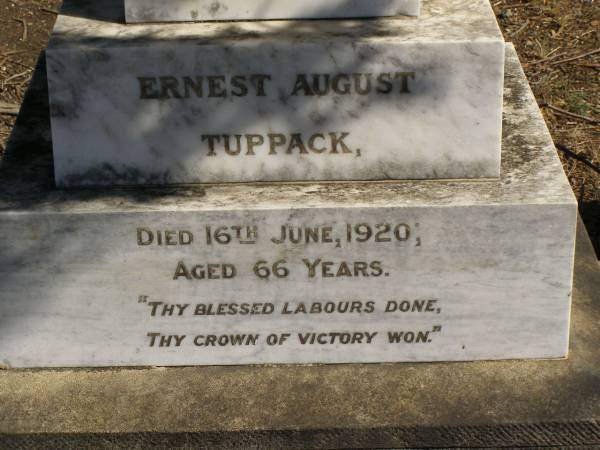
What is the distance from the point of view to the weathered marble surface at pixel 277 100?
3.63 meters

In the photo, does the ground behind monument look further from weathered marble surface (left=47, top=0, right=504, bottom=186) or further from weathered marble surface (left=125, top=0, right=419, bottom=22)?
weathered marble surface (left=125, top=0, right=419, bottom=22)

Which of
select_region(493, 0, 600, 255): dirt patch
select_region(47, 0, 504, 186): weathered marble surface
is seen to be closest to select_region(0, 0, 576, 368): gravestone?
select_region(47, 0, 504, 186): weathered marble surface

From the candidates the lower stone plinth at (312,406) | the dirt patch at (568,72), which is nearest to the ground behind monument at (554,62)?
the dirt patch at (568,72)

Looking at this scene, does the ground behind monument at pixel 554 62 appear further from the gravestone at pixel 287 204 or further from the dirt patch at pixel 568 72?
the gravestone at pixel 287 204

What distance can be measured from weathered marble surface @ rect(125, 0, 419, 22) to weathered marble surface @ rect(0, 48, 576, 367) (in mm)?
555

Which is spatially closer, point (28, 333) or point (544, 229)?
point (544, 229)

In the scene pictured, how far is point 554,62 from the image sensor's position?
652 cm

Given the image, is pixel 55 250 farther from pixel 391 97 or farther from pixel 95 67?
pixel 391 97

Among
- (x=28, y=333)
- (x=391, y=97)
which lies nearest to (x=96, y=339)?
(x=28, y=333)

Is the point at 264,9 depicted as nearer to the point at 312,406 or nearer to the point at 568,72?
the point at 312,406

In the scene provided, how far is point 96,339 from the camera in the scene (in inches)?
155

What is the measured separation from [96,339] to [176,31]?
41.5 inches

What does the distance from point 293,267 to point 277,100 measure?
0.53 m

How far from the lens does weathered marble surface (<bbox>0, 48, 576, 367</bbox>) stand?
3676 millimetres
